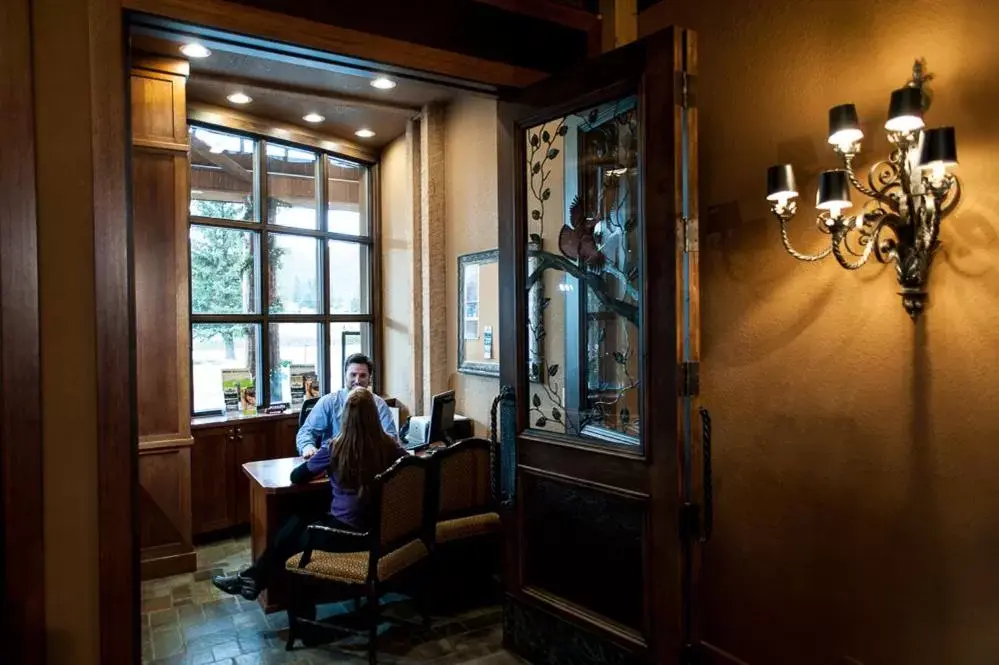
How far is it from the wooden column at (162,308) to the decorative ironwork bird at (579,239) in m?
2.73

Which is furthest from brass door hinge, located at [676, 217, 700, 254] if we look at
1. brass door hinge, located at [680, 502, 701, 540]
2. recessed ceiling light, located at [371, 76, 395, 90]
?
recessed ceiling light, located at [371, 76, 395, 90]

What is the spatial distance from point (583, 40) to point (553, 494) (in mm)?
2055

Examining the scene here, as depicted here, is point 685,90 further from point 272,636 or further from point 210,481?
point 210,481

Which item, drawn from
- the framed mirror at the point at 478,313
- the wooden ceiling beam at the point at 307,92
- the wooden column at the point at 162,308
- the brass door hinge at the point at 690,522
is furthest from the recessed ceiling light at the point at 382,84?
→ the brass door hinge at the point at 690,522

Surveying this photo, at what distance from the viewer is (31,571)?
2.07 meters

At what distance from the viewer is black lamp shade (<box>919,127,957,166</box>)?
179 centimetres

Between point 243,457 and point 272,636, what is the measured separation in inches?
81.4

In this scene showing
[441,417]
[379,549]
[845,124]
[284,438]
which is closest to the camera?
[845,124]

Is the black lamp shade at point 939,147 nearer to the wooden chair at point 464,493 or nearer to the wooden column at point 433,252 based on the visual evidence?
the wooden chair at point 464,493

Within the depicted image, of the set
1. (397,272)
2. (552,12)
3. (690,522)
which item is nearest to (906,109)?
(690,522)

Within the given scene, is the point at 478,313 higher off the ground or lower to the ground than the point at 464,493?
higher

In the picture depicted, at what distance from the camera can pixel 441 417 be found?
14.4 feet

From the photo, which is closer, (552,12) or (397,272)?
(552,12)

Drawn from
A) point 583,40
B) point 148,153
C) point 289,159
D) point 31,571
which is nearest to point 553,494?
point 31,571
